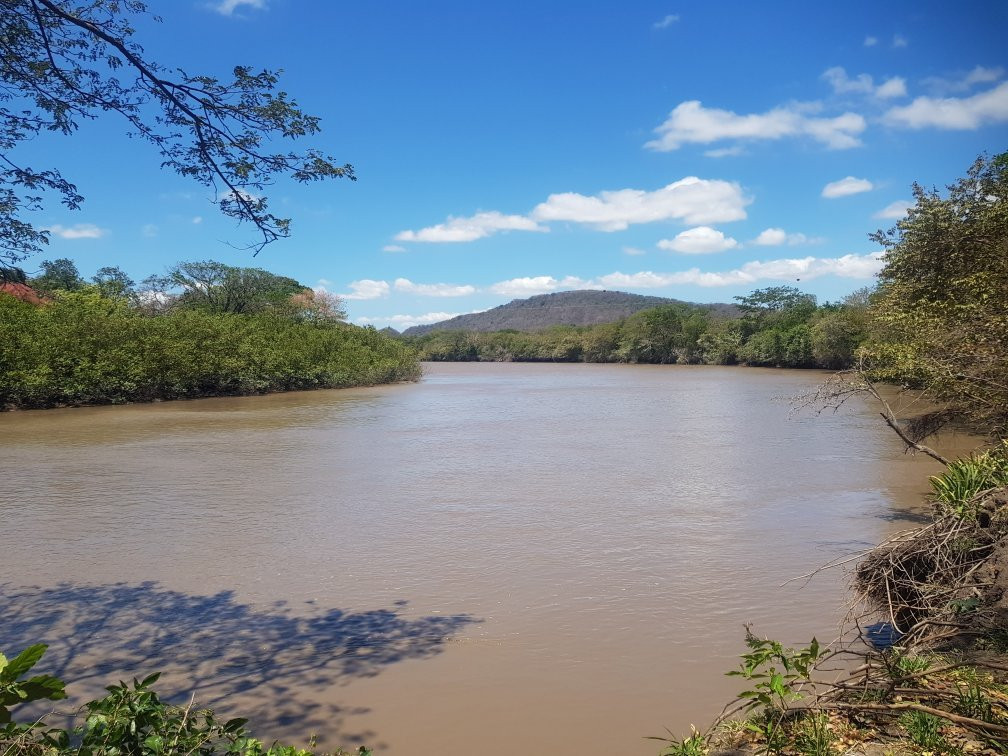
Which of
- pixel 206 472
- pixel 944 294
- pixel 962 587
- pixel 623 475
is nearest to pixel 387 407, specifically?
pixel 206 472

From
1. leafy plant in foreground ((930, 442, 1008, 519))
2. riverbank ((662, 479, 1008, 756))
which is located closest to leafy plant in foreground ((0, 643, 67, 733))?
riverbank ((662, 479, 1008, 756))

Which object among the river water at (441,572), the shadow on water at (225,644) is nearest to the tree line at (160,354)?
the river water at (441,572)

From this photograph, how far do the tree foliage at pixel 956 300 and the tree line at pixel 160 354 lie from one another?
15.8 metres

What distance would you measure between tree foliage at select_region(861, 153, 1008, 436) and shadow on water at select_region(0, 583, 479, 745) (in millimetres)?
5771

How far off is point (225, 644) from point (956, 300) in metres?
11.0

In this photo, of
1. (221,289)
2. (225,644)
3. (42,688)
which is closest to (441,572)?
(225,644)

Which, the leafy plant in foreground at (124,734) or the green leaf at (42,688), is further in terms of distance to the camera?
the leafy plant in foreground at (124,734)

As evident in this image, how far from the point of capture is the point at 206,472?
42.5 feet

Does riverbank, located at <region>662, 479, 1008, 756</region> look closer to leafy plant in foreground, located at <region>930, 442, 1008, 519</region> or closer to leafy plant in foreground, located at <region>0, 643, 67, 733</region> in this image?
leafy plant in foreground, located at <region>930, 442, 1008, 519</region>

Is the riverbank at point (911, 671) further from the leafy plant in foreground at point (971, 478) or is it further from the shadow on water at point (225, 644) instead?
the shadow on water at point (225, 644)

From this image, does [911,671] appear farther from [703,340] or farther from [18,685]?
[703,340]

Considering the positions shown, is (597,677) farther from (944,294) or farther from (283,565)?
(944,294)

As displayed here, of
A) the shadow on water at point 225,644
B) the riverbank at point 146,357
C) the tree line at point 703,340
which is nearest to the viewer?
the shadow on water at point 225,644

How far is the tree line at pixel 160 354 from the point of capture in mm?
24344
